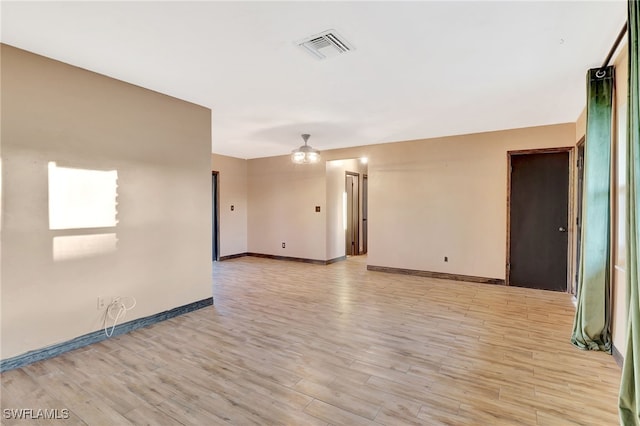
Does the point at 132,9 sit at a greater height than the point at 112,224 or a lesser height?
greater

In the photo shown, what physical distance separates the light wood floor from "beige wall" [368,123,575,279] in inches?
58.9

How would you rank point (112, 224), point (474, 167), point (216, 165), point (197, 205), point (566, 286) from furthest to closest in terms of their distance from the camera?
point (216, 165) → point (474, 167) → point (566, 286) → point (197, 205) → point (112, 224)

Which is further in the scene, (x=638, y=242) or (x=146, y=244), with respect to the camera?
(x=146, y=244)

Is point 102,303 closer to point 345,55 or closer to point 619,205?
point 345,55

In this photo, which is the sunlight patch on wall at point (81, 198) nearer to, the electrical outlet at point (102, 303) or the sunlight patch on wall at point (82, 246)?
the sunlight patch on wall at point (82, 246)

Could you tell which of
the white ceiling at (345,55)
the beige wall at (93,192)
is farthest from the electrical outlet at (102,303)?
the white ceiling at (345,55)

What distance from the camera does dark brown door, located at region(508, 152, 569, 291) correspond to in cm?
501

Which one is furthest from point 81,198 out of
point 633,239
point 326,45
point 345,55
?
point 633,239

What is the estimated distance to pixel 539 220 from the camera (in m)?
5.14

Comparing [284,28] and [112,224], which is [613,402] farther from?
[112,224]

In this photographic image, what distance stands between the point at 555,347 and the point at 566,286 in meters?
2.55

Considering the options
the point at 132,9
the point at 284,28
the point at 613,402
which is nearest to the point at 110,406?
the point at 132,9

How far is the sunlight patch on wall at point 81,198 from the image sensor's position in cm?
288

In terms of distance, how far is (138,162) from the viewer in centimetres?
352
